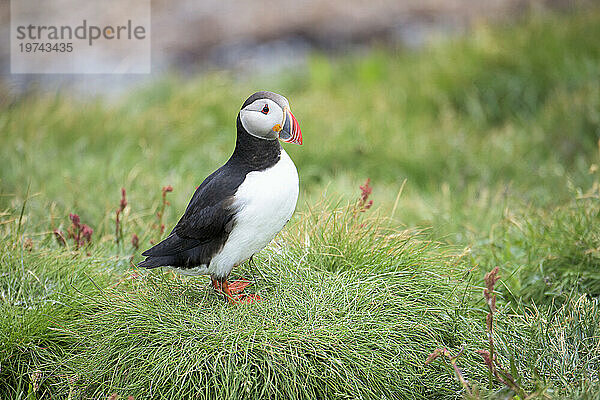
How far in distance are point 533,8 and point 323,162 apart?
3.75 m

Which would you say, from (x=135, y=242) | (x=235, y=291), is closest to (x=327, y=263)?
(x=235, y=291)

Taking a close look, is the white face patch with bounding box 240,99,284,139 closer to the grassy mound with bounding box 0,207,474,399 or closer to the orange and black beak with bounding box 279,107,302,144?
the orange and black beak with bounding box 279,107,302,144

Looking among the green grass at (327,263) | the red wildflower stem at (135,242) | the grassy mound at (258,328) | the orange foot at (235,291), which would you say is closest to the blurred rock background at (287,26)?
the green grass at (327,263)

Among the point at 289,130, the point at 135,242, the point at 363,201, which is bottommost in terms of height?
the point at 135,242

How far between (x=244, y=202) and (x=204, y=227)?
22 centimetres

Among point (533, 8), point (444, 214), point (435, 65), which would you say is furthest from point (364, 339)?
point (533, 8)

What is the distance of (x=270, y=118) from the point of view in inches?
102

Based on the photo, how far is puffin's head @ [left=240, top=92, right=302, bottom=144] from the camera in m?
2.59

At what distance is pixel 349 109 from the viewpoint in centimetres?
660

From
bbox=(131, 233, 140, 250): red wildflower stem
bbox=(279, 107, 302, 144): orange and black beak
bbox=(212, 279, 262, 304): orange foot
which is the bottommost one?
bbox=(131, 233, 140, 250): red wildflower stem

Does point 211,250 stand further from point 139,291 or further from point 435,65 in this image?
point 435,65

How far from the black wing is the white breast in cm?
3

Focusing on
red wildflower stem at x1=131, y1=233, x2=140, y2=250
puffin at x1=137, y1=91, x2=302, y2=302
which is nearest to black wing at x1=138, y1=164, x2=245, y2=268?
puffin at x1=137, y1=91, x2=302, y2=302

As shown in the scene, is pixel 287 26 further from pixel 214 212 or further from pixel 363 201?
pixel 214 212
